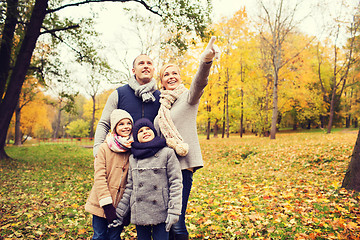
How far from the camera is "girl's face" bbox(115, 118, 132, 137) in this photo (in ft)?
7.75

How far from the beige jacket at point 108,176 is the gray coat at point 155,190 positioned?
15 cm

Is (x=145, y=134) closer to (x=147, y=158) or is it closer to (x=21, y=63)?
(x=147, y=158)

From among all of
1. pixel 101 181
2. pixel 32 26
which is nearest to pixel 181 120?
pixel 101 181

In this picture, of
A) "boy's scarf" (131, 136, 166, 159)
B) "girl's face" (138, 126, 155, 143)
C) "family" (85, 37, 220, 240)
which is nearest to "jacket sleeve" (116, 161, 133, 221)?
"family" (85, 37, 220, 240)

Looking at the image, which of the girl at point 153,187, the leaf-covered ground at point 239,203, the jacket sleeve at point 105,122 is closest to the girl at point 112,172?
the girl at point 153,187

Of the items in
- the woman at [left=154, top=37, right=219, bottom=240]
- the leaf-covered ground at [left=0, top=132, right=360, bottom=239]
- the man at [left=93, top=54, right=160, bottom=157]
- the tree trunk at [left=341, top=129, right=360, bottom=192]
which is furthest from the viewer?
the tree trunk at [left=341, top=129, right=360, bottom=192]

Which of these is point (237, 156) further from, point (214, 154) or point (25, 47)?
point (25, 47)

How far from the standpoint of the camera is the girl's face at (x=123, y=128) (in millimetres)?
2363

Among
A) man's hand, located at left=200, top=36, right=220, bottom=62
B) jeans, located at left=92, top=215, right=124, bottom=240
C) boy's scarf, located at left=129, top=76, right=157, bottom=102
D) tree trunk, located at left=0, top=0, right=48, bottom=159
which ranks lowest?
jeans, located at left=92, top=215, right=124, bottom=240

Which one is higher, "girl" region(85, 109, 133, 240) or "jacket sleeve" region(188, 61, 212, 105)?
"jacket sleeve" region(188, 61, 212, 105)

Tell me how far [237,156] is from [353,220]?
8722mm

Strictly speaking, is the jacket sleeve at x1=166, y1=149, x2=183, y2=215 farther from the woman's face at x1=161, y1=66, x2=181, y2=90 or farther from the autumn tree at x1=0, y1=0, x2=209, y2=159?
the autumn tree at x1=0, y1=0, x2=209, y2=159

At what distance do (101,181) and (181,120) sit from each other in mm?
1032

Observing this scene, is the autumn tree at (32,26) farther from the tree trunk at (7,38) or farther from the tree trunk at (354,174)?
the tree trunk at (354,174)
